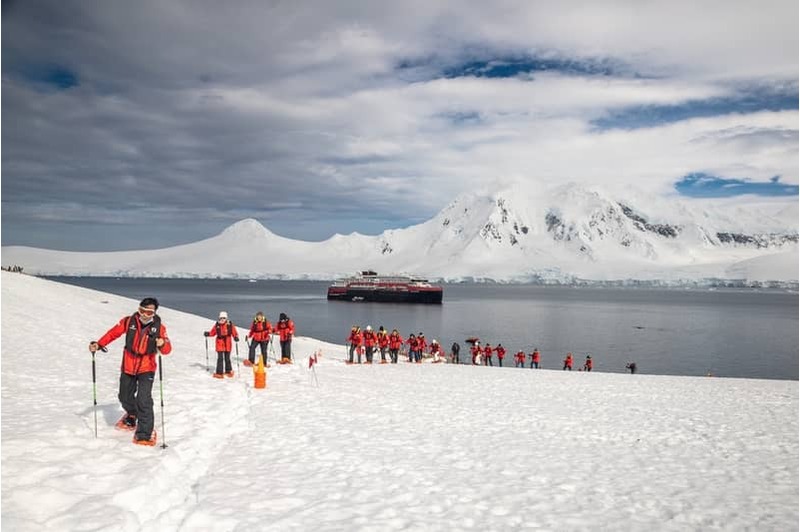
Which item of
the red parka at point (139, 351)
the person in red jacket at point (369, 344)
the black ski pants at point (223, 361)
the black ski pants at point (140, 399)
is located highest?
the red parka at point (139, 351)

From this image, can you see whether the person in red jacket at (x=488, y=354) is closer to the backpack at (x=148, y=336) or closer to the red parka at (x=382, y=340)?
the red parka at (x=382, y=340)

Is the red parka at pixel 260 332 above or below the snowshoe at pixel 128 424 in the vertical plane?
above

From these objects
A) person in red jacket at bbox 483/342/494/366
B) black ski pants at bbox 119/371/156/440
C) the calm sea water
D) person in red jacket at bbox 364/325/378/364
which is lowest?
the calm sea water

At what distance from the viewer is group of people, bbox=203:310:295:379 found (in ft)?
53.8

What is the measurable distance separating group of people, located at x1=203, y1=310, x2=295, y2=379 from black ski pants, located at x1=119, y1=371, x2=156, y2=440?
5366 millimetres

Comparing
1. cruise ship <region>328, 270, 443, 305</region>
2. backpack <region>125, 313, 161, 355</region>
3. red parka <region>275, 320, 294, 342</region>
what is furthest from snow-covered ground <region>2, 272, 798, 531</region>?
cruise ship <region>328, 270, 443, 305</region>

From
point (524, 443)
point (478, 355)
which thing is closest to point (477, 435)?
point (524, 443)

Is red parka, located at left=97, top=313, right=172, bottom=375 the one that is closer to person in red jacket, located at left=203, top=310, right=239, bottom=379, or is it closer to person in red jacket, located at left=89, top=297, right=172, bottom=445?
person in red jacket, located at left=89, top=297, right=172, bottom=445

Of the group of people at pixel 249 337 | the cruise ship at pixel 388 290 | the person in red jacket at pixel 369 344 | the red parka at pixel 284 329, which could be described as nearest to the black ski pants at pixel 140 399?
the group of people at pixel 249 337

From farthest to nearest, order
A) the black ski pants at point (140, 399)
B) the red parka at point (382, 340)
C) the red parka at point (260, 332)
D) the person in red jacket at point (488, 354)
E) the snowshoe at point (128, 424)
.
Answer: the person in red jacket at point (488, 354) < the red parka at point (382, 340) < the red parka at point (260, 332) < the snowshoe at point (128, 424) < the black ski pants at point (140, 399)

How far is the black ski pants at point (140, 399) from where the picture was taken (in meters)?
8.77

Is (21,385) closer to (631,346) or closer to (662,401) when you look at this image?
(662,401)

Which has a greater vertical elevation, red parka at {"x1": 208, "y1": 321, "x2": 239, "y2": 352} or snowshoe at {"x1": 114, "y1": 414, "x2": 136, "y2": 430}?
red parka at {"x1": 208, "y1": 321, "x2": 239, "y2": 352}

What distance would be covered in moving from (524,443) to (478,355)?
2647cm
